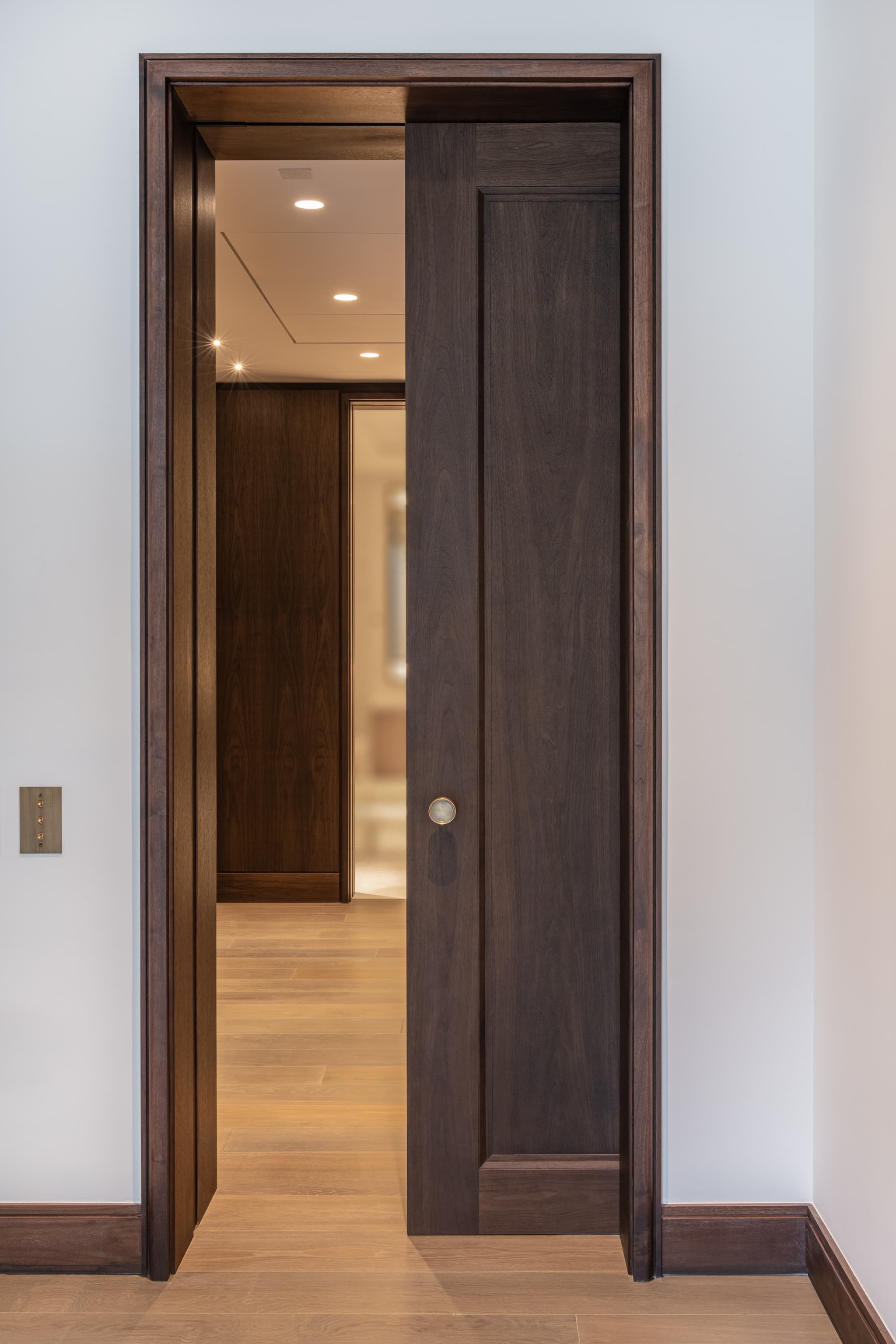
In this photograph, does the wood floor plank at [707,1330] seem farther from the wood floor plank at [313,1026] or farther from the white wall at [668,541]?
the wood floor plank at [313,1026]

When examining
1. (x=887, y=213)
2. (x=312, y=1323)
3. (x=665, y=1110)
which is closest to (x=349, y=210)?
(x=887, y=213)

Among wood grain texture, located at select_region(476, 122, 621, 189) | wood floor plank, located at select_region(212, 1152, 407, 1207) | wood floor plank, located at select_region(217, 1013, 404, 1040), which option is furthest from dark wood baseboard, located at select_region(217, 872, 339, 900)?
wood grain texture, located at select_region(476, 122, 621, 189)

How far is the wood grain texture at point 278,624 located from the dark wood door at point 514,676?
317 centimetres

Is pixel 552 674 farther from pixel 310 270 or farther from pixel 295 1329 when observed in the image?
pixel 310 270

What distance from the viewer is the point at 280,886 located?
17.0ft

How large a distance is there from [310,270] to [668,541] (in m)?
2.43

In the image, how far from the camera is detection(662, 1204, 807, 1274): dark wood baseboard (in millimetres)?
1949

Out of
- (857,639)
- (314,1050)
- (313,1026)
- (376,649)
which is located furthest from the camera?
(376,649)

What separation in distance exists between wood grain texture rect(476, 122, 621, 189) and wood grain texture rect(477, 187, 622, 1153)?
44 mm

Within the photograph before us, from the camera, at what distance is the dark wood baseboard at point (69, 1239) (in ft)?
6.41

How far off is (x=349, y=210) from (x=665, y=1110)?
2.82 meters

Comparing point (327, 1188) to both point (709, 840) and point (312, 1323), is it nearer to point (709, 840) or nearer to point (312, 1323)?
point (312, 1323)

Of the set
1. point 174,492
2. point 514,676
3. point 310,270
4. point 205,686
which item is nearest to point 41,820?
point 205,686

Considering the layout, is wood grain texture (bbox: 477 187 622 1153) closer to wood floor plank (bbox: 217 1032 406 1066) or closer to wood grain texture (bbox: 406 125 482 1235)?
wood grain texture (bbox: 406 125 482 1235)
